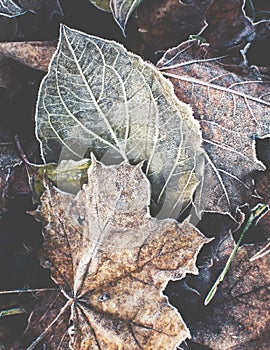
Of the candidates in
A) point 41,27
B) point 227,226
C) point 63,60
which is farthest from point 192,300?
point 41,27

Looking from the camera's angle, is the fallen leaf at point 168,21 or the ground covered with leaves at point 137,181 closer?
the ground covered with leaves at point 137,181

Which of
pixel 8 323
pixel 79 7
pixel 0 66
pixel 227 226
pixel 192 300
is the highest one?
pixel 79 7

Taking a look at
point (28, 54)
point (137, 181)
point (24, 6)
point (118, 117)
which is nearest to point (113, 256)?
point (137, 181)

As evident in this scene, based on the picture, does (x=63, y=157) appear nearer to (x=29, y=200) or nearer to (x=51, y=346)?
(x=29, y=200)

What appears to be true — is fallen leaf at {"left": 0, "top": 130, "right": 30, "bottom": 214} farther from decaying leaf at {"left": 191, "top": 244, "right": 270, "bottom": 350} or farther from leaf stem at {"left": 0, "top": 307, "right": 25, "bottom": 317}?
decaying leaf at {"left": 191, "top": 244, "right": 270, "bottom": 350}

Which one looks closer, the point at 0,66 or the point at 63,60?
the point at 63,60

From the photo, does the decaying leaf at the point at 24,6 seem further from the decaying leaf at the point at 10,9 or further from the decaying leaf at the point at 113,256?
the decaying leaf at the point at 113,256

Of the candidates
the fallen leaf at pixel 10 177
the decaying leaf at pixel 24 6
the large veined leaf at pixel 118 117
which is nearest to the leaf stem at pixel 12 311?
the fallen leaf at pixel 10 177

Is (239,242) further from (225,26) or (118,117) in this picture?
(225,26)
